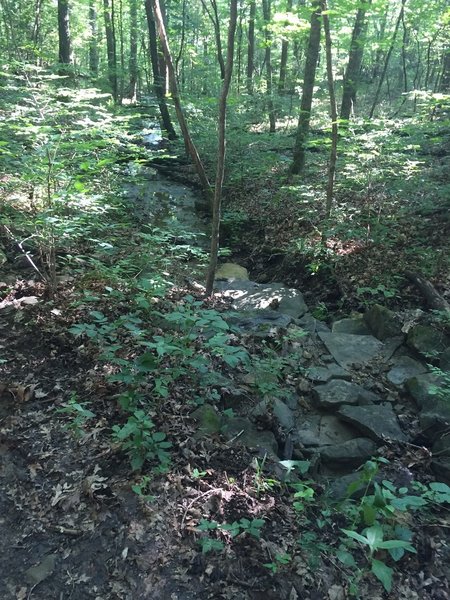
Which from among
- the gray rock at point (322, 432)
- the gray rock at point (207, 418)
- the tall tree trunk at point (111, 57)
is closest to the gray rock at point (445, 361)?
the gray rock at point (322, 432)

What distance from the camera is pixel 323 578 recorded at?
3.14 m

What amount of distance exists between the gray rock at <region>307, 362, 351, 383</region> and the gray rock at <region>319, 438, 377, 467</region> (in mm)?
1152

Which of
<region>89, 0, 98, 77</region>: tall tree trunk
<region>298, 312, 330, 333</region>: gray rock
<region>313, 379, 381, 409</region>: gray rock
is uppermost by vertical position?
<region>89, 0, 98, 77</region>: tall tree trunk

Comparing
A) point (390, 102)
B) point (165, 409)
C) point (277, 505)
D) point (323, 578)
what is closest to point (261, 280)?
point (165, 409)

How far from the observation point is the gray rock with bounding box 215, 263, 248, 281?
338 inches

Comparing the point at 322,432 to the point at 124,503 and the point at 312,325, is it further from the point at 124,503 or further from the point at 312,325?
the point at 124,503

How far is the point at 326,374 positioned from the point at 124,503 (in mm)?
3330

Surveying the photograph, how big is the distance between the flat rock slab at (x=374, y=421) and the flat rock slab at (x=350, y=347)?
990mm

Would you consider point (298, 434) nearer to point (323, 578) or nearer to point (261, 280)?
point (323, 578)

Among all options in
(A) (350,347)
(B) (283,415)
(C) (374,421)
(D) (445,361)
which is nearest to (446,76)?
(A) (350,347)

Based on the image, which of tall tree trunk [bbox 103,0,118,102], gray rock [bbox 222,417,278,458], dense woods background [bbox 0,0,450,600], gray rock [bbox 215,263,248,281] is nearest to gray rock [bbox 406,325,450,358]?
dense woods background [bbox 0,0,450,600]

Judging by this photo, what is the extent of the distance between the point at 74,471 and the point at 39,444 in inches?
18.5

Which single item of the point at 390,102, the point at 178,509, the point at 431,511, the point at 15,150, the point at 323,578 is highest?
the point at 390,102

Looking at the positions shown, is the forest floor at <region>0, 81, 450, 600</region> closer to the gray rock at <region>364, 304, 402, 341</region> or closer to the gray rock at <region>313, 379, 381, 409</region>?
the gray rock at <region>313, 379, 381, 409</region>
